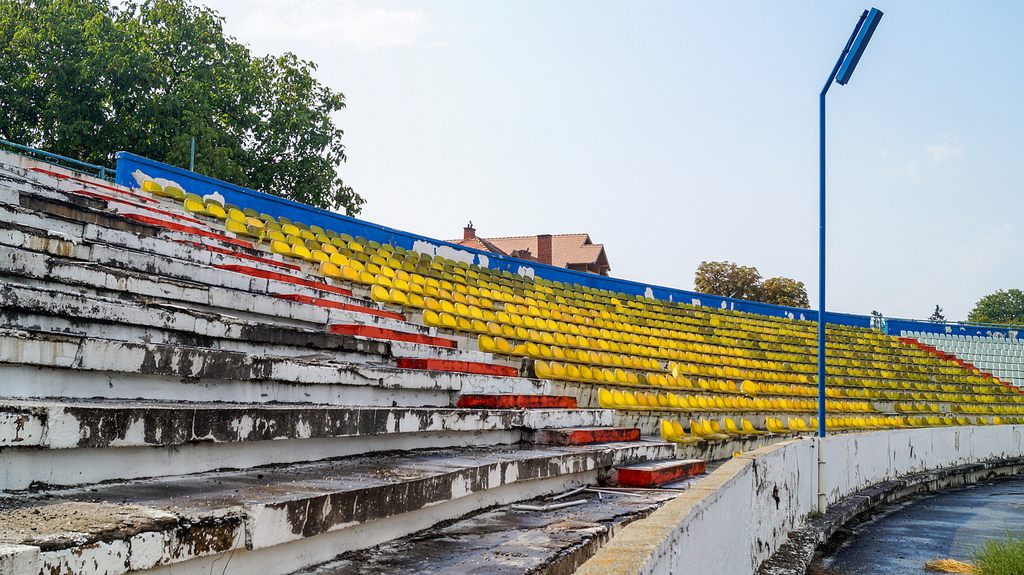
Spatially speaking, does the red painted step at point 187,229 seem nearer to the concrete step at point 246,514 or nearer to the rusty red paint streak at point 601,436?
the rusty red paint streak at point 601,436

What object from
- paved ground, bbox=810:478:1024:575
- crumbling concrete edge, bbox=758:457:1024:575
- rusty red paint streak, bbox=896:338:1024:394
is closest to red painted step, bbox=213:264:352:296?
crumbling concrete edge, bbox=758:457:1024:575

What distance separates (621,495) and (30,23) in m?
20.9

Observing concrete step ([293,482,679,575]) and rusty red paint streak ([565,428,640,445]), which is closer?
concrete step ([293,482,679,575])

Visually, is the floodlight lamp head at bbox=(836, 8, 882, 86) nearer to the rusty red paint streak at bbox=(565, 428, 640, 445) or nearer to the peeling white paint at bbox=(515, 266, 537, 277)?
the rusty red paint streak at bbox=(565, 428, 640, 445)

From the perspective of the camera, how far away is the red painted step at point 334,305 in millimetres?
8164

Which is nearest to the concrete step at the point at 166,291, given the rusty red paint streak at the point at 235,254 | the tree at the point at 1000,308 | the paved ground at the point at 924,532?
the rusty red paint streak at the point at 235,254

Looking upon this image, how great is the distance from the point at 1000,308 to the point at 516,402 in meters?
101

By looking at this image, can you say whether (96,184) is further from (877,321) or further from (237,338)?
(877,321)

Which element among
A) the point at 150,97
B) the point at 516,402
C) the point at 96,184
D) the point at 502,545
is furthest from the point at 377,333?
the point at 150,97

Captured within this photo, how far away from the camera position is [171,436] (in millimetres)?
3936

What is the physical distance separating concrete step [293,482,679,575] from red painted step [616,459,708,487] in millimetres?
1298

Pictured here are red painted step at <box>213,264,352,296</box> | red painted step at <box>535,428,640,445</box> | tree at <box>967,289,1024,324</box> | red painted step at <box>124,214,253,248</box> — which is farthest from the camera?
tree at <box>967,289,1024,324</box>

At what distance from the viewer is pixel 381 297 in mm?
10328

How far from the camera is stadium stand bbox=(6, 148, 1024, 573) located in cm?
341
